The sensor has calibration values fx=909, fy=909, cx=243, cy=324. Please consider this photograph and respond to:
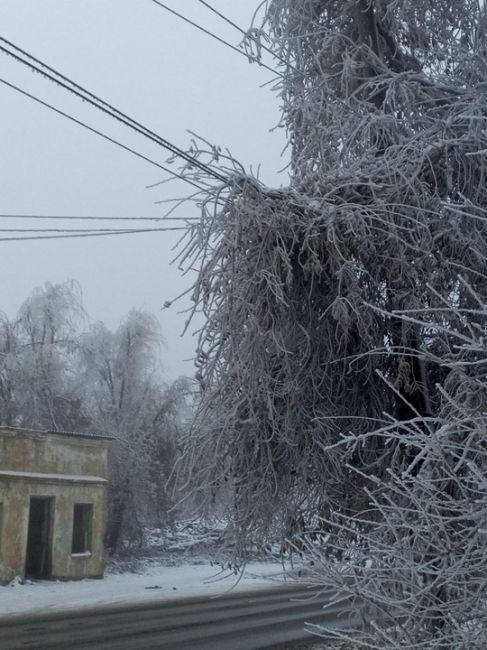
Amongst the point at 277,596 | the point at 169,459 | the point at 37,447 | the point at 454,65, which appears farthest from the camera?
the point at 169,459

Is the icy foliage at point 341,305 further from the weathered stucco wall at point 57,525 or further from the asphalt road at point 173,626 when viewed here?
the weathered stucco wall at point 57,525

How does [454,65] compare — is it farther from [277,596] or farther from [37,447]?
[37,447]

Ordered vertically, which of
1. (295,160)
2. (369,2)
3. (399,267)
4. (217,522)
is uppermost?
(369,2)

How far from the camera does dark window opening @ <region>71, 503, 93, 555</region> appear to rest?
2736 centimetres

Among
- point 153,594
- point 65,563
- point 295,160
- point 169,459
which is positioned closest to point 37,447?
point 65,563

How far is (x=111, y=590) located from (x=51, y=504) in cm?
326

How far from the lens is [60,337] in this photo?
3784 centimetres

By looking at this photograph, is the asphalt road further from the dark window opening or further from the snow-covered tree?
the snow-covered tree

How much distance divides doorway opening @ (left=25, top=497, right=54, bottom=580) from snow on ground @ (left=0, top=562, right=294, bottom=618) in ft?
2.02

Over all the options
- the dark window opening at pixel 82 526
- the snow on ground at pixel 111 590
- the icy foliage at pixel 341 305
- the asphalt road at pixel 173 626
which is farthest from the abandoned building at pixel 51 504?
the icy foliage at pixel 341 305

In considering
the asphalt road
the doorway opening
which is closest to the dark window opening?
the doorway opening

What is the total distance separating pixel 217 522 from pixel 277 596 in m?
15.7

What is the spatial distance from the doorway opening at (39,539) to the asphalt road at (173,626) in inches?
241

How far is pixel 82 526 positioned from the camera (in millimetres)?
27562
